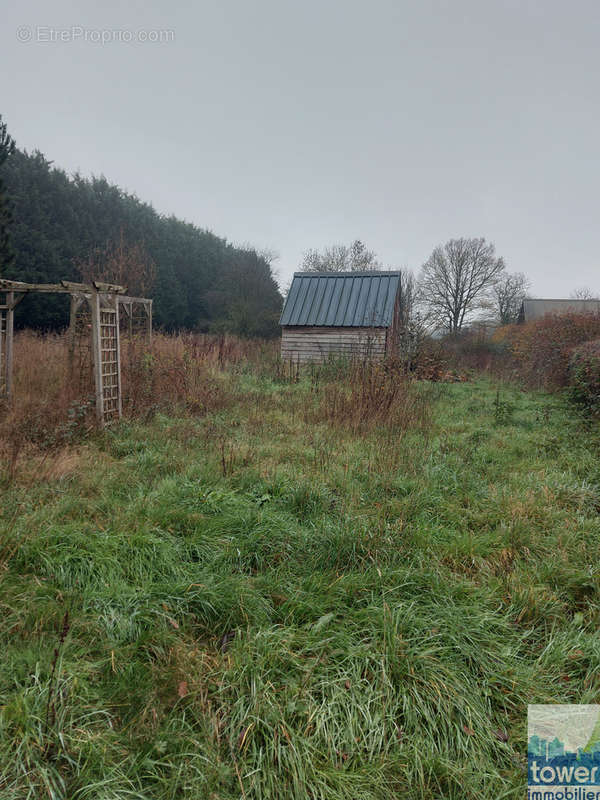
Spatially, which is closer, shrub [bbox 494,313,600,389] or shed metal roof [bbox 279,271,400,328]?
shrub [bbox 494,313,600,389]

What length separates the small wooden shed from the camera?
592 inches

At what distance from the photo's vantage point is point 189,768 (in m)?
1.55

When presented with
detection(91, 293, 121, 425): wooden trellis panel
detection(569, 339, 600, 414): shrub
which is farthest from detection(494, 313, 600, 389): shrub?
detection(91, 293, 121, 425): wooden trellis panel

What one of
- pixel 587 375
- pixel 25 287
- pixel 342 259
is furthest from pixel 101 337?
pixel 342 259

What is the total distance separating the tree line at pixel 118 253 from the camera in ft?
57.8

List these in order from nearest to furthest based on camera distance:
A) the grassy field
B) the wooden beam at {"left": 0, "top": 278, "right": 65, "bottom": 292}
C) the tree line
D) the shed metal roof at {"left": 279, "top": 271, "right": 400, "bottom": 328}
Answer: the grassy field
the wooden beam at {"left": 0, "top": 278, "right": 65, "bottom": 292}
the shed metal roof at {"left": 279, "top": 271, "right": 400, "bottom": 328}
the tree line

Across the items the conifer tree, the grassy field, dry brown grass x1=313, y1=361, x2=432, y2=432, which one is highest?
the conifer tree

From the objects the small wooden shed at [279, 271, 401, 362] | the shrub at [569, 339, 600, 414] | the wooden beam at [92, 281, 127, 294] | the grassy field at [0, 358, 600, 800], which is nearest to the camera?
the grassy field at [0, 358, 600, 800]

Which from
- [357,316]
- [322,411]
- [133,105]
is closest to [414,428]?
[322,411]

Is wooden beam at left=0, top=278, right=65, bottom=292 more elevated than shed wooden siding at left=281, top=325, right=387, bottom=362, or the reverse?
wooden beam at left=0, top=278, right=65, bottom=292

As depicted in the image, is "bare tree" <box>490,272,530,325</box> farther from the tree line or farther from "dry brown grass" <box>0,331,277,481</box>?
"dry brown grass" <box>0,331,277,481</box>

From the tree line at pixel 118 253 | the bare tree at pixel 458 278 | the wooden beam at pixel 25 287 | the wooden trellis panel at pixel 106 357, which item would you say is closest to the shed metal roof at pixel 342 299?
the tree line at pixel 118 253

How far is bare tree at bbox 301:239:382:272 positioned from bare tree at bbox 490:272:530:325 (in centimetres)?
990

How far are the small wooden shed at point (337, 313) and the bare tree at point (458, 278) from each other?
710 inches
